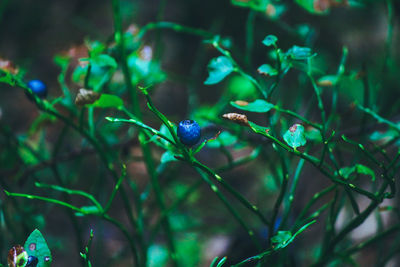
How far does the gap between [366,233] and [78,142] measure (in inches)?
43.3

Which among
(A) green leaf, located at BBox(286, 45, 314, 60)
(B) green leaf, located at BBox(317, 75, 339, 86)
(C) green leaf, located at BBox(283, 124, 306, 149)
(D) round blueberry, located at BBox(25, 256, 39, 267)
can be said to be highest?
(A) green leaf, located at BBox(286, 45, 314, 60)

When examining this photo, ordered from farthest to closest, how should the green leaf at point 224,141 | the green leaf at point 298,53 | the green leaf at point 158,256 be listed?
the green leaf at point 158,256
the green leaf at point 224,141
the green leaf at point 298,53

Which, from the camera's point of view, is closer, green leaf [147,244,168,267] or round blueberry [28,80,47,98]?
round blueberry [28,80,47,98]

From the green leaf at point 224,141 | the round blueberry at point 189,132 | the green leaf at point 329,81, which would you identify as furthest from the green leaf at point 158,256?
the round blueberry at point 189,132

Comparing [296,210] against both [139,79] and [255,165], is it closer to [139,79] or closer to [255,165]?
[139,79]

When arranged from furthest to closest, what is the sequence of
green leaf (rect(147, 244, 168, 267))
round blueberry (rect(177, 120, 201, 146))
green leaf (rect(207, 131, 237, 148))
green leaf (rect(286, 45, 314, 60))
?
green leaf (rect(147, 244, 168, 267))
green leaf (rect(207, 131, 237, 148))
green leaf (rect(286, 45, 314, 60))
round blueberry (rect(177, 120, 201, 146))

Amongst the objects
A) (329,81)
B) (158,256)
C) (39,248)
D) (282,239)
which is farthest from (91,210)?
(158,256)

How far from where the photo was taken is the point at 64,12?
2.23 meters

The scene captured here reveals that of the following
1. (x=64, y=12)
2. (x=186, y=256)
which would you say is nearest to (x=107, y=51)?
(x=186, y=256)

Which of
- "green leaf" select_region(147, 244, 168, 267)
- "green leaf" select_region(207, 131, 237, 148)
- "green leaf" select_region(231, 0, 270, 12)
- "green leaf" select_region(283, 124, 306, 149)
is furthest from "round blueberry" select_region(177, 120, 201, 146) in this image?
"green leaf" select_region(147, 244, 168, 267)

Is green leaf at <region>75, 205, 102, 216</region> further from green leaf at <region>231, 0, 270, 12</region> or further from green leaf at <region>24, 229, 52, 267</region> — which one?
green leaf at <region>231, 0, 270, 12</region>

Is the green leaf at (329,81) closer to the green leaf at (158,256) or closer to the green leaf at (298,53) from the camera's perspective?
the green leaf at (298,53)

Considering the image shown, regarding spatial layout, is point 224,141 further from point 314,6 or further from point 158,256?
point 158,256

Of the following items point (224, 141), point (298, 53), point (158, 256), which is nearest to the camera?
point (298, 53)
